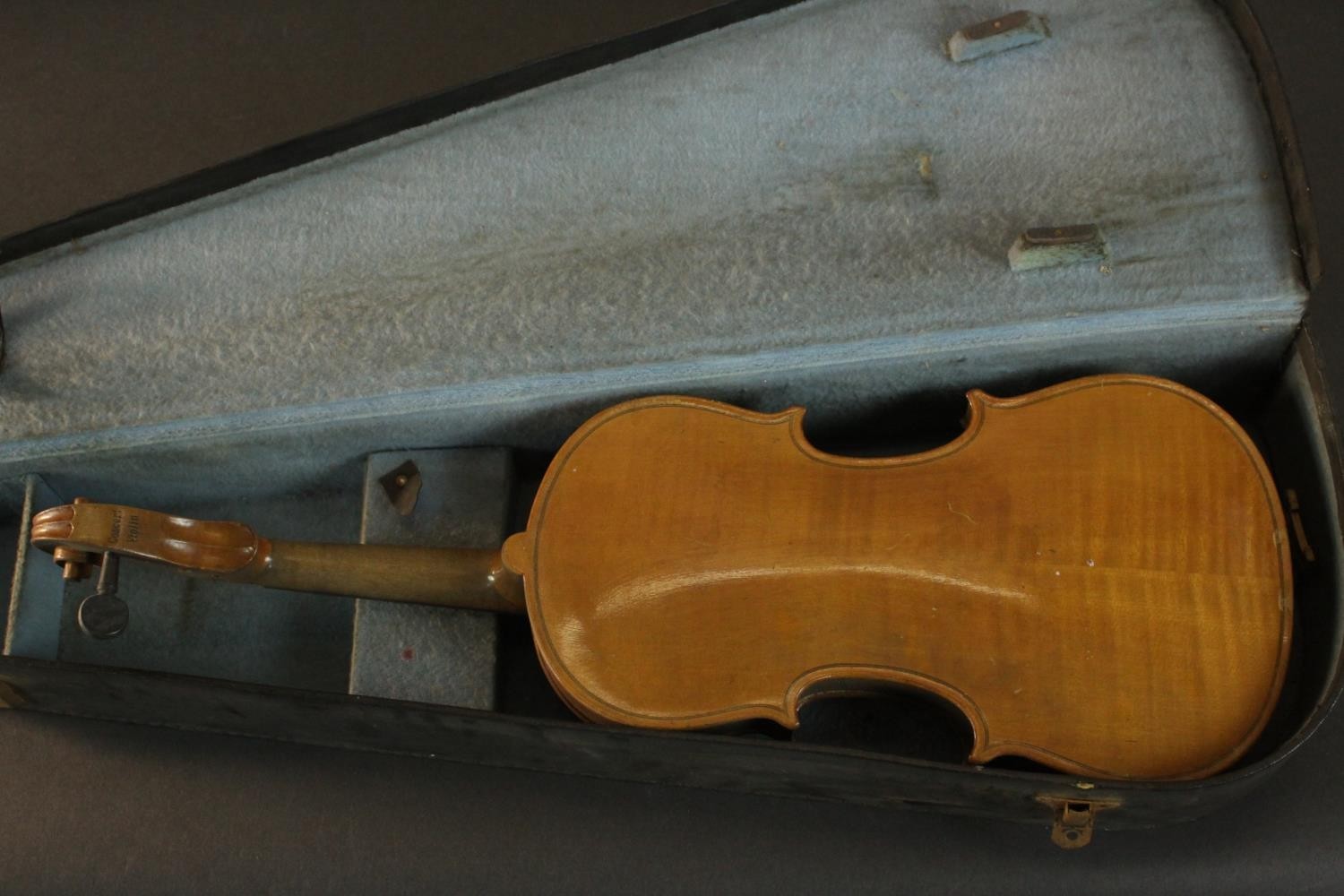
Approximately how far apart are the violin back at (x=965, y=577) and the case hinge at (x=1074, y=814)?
0.15 ft

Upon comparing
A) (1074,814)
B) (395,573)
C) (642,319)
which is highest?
(642,319)

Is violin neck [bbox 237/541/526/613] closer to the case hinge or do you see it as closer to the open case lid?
the open case lid

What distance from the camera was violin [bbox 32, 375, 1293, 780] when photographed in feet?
3.73

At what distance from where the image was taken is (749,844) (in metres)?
1.43

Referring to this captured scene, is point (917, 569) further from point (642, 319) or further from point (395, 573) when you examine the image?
point (395, 573)

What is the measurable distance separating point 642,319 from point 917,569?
420 millimetres

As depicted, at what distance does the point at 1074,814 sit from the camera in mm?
1162

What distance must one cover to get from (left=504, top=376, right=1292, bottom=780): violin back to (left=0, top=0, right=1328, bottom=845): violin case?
0.08 meters

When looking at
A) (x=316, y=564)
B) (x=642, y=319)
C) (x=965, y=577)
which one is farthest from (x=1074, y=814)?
(x=316, y=564)

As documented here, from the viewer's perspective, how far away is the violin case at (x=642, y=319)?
1.27 m

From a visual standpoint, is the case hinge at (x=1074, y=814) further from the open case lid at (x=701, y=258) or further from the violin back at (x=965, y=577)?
the open case lid at (x=701, y=258)

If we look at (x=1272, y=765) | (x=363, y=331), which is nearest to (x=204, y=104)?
(x=363, y=331)

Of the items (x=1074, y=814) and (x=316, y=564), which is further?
(x=316, y=564)

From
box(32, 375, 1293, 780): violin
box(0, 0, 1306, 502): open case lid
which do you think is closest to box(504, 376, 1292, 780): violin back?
box(32, 375, 1293, 780): violin
